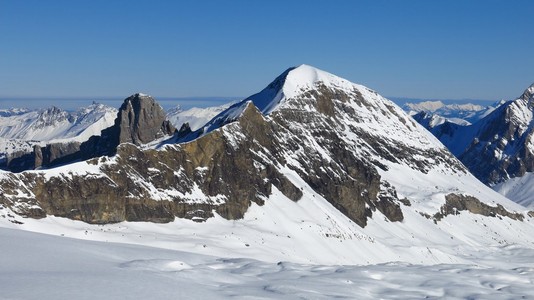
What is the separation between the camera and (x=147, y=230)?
10488 centimetres

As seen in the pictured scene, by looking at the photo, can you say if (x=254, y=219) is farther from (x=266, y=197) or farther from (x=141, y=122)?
(x=141, y=122)

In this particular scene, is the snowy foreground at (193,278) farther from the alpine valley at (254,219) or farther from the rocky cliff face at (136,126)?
the rocky cliff face at (136,126)

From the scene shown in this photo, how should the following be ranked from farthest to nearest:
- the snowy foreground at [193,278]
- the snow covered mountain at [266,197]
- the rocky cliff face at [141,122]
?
the rocky cliff face at [141,122], the snow covered mountain at [266,197], the snowy foreground at [193,278]

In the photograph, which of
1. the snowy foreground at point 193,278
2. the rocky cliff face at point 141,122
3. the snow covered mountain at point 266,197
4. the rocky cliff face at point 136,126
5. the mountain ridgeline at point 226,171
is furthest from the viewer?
the rocky cliff face at point 136,126

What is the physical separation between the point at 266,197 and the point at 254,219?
10.8 meters

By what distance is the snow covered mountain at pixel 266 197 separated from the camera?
10081cm

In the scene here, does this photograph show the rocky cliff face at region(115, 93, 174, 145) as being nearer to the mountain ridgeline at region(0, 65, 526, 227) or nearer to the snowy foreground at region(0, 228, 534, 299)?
the mountain ridgeline at region(0, 65, 526, 227)

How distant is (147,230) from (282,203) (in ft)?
122

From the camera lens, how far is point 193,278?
40.7 metres

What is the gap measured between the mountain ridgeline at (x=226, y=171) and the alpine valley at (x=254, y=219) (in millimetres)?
275

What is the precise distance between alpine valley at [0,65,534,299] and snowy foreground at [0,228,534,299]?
14 centimetres

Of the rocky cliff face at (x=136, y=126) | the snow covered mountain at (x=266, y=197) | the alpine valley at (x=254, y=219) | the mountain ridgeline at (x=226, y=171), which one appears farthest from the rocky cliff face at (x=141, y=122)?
the snow covered mountain at (x=266, y=197)

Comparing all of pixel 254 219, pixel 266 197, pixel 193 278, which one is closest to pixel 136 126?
pixel 266 197

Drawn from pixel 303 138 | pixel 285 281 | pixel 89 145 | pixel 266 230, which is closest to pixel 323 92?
pixel 303 138
